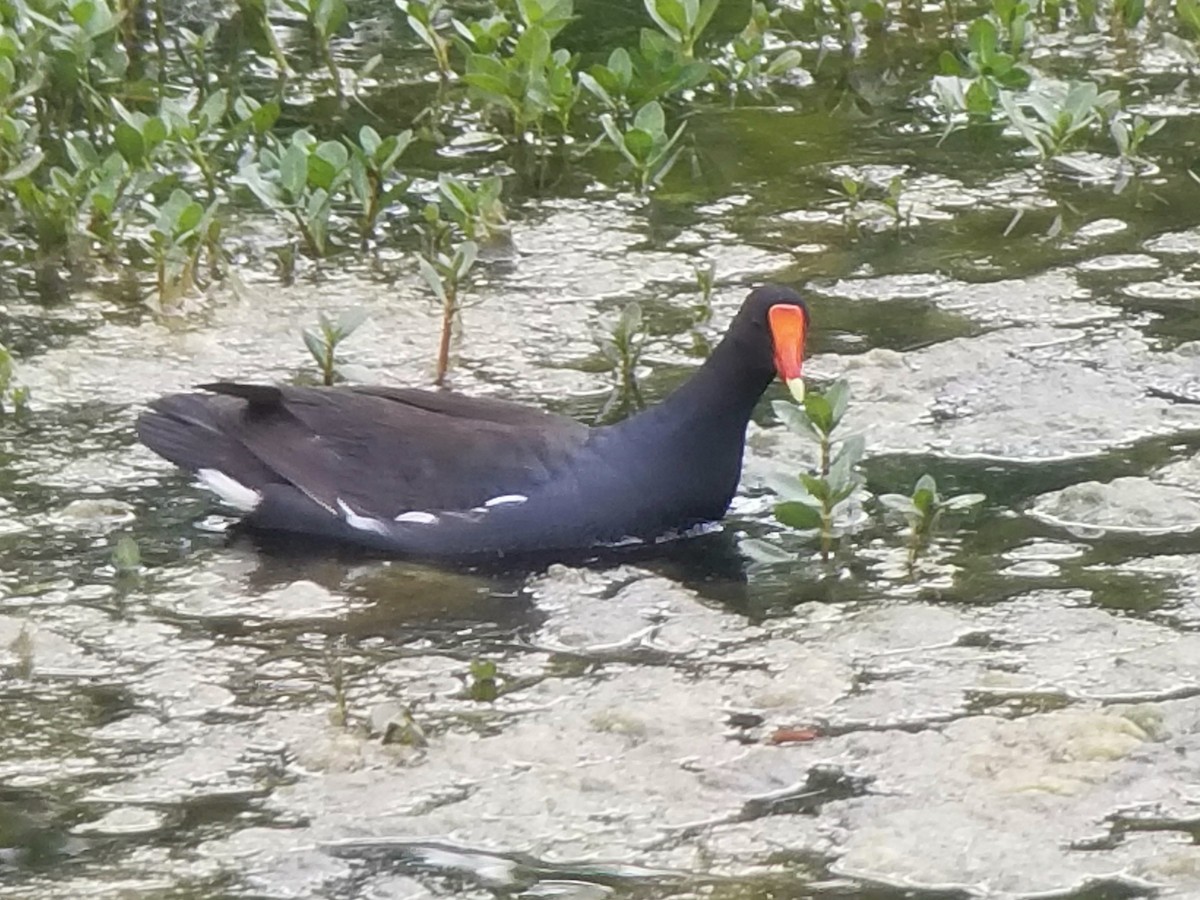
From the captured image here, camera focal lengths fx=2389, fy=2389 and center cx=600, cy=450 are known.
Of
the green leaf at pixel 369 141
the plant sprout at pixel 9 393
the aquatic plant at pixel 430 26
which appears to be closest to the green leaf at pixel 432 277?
the green leaf at pixel 369 141

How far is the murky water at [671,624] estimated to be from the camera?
370 cm

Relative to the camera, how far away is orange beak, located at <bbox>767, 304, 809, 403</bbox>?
4980mm

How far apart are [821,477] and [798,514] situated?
0.30 ft

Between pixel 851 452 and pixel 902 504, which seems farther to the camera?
pixel 851 452

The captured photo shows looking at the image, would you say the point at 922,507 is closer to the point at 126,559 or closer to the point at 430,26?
the point at 126,559

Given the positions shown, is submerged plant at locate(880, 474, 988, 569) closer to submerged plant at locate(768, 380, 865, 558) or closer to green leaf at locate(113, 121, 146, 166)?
submerged plant at locate(768, 380, 865, 558)

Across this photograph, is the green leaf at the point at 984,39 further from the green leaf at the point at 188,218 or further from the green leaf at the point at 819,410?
the green leaf at the point at 819,410

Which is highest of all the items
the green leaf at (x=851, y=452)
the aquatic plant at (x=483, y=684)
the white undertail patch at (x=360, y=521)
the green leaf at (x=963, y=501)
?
the green leaf at (x=851, y=452)

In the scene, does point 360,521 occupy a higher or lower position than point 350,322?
lower

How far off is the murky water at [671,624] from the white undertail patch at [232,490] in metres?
0.08

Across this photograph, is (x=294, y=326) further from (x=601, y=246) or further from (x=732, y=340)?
(x=732, y=340)

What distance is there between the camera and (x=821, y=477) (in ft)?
16.0

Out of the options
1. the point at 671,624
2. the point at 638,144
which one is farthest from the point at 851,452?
the point at 638,144

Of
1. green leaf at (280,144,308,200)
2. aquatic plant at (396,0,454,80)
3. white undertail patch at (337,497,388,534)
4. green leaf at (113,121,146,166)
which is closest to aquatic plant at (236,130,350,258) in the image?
green leaf at (280,144,308,200)
